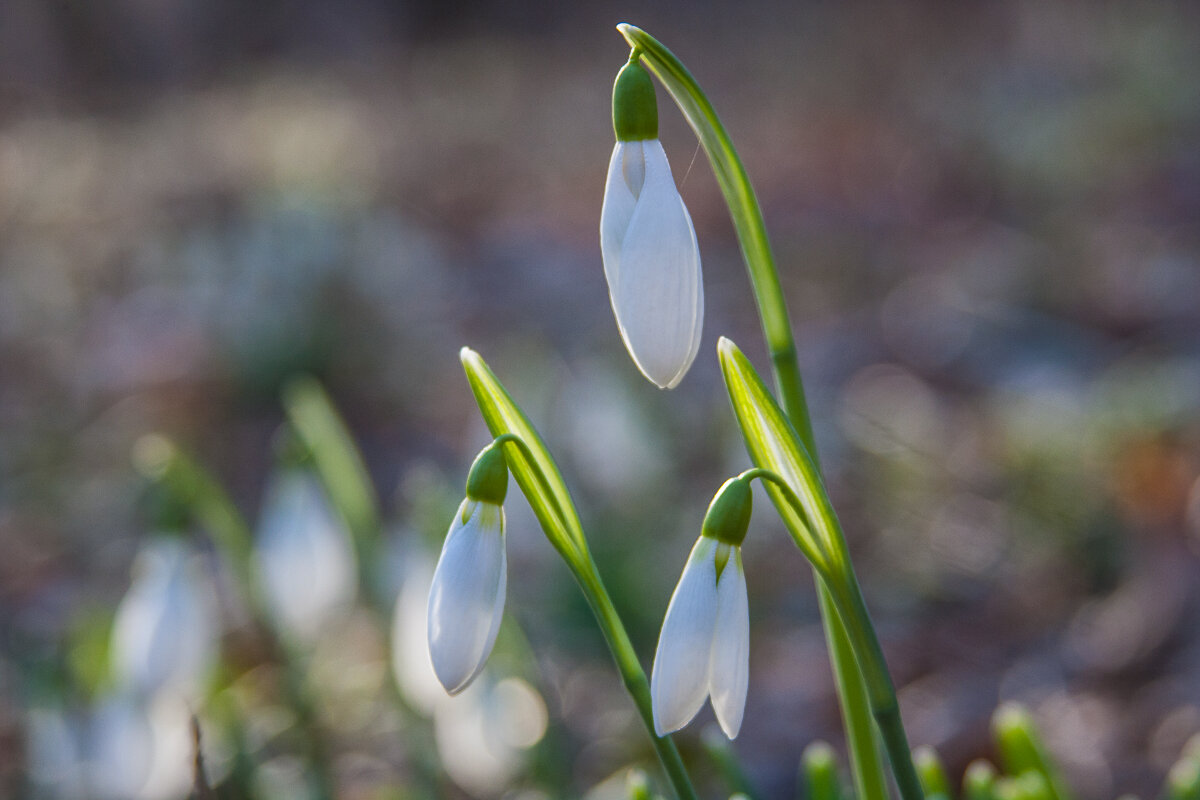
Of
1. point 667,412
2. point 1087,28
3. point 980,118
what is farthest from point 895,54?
point 667,412

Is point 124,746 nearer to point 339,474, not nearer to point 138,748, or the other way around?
point 138,748

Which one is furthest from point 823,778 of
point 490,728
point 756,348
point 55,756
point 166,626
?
point 756,348

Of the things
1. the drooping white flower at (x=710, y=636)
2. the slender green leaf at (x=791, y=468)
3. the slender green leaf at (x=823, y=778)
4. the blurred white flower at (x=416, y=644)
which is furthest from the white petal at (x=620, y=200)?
the blurred white flower at (x=416, y=644)

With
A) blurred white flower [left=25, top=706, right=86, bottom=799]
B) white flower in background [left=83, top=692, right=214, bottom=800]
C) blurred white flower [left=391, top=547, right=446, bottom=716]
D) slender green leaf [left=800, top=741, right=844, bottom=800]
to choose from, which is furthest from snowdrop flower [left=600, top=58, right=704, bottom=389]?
blurred white flower [left=25, top=706, right=86, bottom=799]

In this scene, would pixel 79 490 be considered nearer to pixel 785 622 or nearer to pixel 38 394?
pixel 38 394

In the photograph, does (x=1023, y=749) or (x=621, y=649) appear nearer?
(x=621, y=649)
